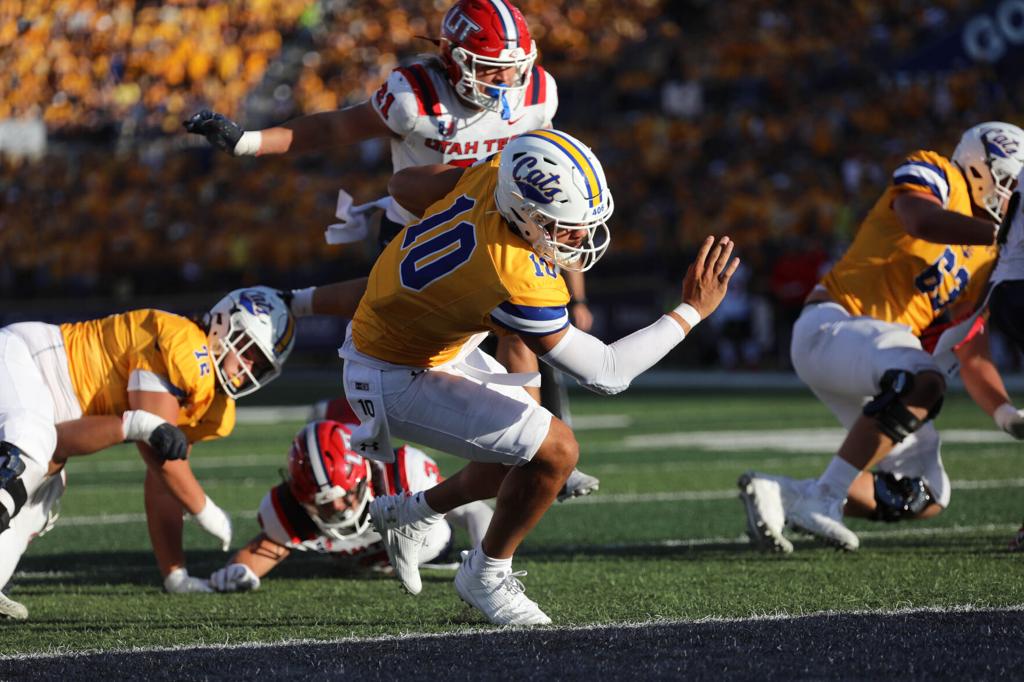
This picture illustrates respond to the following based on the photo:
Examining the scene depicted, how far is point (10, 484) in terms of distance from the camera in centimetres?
430

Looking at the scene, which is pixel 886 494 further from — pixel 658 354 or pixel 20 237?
pixel 20 237

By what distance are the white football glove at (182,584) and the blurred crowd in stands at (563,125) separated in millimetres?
11707

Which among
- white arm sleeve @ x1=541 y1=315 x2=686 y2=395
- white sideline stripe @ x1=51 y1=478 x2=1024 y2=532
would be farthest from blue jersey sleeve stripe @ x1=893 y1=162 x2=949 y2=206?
white sideline stripe @ x1=51 y1=478 x2=1024 y2=532

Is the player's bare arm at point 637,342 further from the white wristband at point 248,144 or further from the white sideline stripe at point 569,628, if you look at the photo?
the white wristband at point 248,144

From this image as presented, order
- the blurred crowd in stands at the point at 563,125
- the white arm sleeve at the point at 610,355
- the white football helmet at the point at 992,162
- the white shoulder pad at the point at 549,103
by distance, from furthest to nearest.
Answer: the blurred crowd in stands at the point at 563,125 < the white shoulder pad at the point at 549,103 < the white football helmet at the point at 992,162 < the white arm sleeve at the point at 610,355

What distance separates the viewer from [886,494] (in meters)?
5.43

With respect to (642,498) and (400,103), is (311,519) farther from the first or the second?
(642,498)

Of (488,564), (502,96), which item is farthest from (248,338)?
(488,564)

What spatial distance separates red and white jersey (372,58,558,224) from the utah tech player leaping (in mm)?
1133

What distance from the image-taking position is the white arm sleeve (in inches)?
152

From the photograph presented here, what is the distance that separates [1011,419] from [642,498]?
7.25 ft

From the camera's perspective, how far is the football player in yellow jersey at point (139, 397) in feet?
14.9

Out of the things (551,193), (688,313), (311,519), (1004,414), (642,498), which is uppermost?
(551,193)

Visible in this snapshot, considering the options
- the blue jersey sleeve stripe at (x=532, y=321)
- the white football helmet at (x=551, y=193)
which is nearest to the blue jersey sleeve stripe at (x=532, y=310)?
the blue jersey sleeve stripe at (x=532, y=321)
